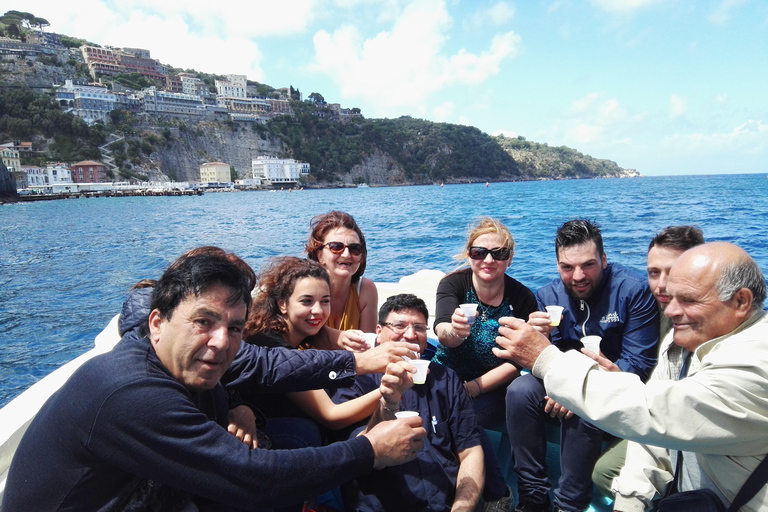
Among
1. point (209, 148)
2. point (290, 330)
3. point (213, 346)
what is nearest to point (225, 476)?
point (213, 346)

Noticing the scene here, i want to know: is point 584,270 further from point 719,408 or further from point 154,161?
point 154,161

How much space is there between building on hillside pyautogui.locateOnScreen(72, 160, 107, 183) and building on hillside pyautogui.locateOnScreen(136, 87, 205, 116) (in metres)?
25.7

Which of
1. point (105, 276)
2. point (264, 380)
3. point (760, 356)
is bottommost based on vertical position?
point (105, 276)

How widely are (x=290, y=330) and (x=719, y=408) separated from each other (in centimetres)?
193

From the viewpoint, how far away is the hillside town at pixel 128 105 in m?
72.6

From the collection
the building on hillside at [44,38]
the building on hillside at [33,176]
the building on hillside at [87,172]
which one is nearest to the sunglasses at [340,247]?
the building on hillside at [33,176]

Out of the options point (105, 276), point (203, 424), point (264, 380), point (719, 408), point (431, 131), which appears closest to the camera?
point (203, 424)

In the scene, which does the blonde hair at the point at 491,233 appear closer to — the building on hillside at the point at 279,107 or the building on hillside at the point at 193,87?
the building on hillside at the point at 279,107

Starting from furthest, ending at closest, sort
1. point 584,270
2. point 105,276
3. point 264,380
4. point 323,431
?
point 105,276
point 584,270
point 323,431
point 264,380

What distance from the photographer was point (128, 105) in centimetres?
9562

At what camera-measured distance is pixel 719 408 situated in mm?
1458

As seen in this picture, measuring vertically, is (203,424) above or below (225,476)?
above

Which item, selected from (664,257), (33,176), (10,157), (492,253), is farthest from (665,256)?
(33,176)

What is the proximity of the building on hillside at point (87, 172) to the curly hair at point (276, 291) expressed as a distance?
86831 millimetres
